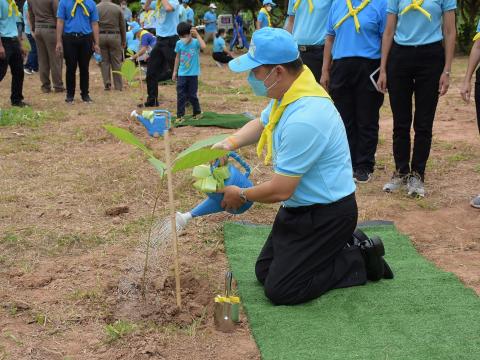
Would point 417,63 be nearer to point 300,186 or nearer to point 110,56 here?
point 300,186

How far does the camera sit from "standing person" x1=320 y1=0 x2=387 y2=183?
4.64 meters

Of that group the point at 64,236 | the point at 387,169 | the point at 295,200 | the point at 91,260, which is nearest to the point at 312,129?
the point at 295,200

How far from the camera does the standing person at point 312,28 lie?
5074 millimetres

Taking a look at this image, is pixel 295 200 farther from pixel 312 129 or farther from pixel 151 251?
pixel 151 251

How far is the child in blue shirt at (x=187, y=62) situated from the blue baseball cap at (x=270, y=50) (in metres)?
4.76

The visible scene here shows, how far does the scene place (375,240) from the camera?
3088 mm

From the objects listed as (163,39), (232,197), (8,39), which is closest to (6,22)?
(8,39)

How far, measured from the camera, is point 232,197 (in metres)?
2.74

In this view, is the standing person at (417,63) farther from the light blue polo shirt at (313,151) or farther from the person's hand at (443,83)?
the light blue polo shirt at (313,151)

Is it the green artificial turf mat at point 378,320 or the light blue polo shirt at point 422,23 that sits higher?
the light blue polo shirt at point 422,23

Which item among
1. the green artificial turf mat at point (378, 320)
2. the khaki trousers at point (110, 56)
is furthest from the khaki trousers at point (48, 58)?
the green artificial turf mat at point (378, 320)

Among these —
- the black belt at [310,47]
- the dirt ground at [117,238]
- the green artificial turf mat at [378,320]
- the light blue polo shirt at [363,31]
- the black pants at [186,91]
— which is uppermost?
the light blue polo shirt at [363,31]

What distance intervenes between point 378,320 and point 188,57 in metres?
5.17

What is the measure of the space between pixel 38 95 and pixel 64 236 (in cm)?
625
